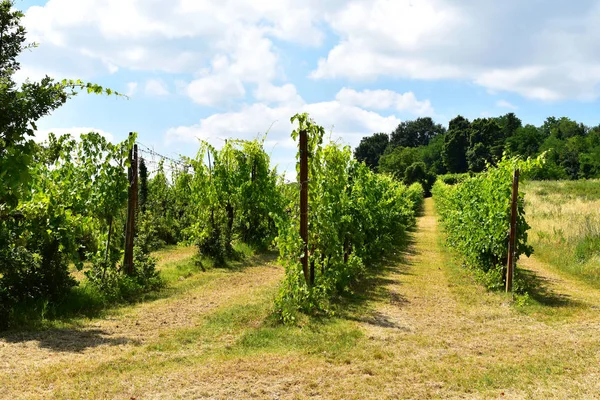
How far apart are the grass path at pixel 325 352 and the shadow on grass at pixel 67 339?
22 mm

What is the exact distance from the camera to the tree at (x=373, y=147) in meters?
108

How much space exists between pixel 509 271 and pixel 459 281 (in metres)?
1.69

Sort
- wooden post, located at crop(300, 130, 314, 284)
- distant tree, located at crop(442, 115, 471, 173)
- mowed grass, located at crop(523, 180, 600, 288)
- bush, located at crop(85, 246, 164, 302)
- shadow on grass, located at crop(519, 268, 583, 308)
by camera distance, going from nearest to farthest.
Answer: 1. wooden post, located at crop(300, 130, 314, 284)
2. bush, located at crop(85, 246, 164, 302)
3. shadow on grass, located at crop(519, 268, 583, 308)
4. mowed grass, located at crop(523, 180, 600, 288)
5. distant tree, located at crop(442, 115, 471, 173)

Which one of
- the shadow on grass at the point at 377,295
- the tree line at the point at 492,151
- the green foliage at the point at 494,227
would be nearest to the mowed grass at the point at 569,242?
the green foliage at the point at 494,227

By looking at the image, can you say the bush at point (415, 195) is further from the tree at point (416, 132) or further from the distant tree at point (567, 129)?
the tree at point (416, 132)

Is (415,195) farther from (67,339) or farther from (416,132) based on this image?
(416,132)

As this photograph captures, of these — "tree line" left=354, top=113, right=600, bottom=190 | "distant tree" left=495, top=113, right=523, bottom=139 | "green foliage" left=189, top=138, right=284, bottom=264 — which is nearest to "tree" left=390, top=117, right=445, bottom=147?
"tree line" left=354, top=113, right=600, bottom=190

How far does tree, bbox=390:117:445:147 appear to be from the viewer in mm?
120000

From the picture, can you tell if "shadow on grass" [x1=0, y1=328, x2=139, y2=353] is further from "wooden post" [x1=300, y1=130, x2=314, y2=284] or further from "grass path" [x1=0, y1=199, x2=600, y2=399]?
"wooden post" [x1=300, y1=130, x2=314, y2=284]

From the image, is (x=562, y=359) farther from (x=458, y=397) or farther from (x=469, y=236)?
(x=469, y=236)

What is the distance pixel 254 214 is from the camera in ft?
50.3

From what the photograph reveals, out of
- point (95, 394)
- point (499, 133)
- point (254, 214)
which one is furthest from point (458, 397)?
point (499, 133)

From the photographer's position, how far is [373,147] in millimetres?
111312

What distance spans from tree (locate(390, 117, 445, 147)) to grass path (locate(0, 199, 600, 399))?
375 feet
